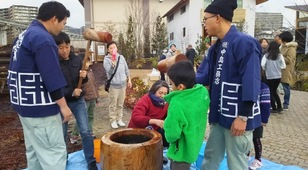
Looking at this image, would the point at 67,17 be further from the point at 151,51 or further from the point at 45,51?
the point at 151,51

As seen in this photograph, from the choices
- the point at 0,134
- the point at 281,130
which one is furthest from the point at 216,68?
the point at 0,134

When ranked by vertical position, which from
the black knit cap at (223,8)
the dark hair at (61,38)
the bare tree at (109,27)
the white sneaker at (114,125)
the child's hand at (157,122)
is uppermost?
the bare tree at (109,27)

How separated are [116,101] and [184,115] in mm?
3123

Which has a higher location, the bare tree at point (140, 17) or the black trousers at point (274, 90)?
the bare tree at point (140, 17)

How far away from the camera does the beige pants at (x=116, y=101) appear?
5375 mm

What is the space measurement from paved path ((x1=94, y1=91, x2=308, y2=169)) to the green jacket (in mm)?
2034

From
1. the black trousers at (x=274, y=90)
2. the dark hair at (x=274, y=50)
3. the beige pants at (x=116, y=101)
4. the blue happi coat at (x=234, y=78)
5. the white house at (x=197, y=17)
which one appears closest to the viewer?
the blue happi coat at (x=234, y=78)

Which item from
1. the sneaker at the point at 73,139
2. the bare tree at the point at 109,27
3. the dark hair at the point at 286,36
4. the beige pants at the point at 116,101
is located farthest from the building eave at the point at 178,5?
the sneaker at the point at 73,139

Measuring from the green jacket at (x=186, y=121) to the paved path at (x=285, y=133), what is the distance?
203 cm

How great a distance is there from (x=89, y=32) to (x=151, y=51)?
21.5m

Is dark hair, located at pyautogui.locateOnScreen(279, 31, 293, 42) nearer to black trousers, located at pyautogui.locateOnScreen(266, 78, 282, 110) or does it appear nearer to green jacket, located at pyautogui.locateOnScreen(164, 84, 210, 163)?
black trousers, located at pyautogui.locateOnScreen(266, 78, 282, 110)

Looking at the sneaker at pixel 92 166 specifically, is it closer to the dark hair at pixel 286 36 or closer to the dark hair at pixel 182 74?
the dark hair at pixel 182 74

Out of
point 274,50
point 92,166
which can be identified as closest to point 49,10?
point 92,166

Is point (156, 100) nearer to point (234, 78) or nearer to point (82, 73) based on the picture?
point (82, 73)
